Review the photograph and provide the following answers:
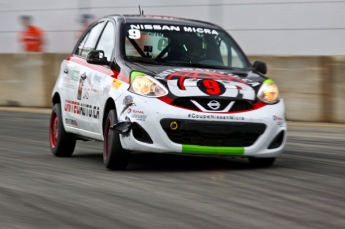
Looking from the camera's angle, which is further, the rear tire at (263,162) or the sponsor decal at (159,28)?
the sponsor decal at (159,28)

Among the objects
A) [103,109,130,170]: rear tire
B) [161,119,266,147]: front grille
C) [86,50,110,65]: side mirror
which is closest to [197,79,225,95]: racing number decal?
[161,119,266,147]: front grille

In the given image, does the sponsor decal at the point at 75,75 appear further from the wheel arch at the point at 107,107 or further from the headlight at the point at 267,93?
the headlight at the point at 267,93

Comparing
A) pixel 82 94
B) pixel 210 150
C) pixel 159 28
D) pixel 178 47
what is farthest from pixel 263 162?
pixel 82 94

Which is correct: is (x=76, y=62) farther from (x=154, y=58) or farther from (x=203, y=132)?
(x=203, y=132)

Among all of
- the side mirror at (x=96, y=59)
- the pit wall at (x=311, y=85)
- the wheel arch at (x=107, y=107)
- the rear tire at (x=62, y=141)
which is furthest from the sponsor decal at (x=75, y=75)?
the pit wall at (x=311, y=85)

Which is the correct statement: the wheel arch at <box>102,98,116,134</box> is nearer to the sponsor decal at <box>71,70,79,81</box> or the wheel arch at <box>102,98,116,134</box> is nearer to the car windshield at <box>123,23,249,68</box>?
the car windshield at <box>123,23,249,68</box>

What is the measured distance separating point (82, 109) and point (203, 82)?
1780 millimetres

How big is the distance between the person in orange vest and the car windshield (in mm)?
11346

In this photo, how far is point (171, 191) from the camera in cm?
770

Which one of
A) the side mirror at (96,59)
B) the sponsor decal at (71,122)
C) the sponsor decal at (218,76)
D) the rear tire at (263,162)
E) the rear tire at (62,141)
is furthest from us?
the rear tire at (62,141)

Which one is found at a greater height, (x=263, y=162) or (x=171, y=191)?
(x=171, y=191)

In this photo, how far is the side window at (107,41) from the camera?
10047 millimetres

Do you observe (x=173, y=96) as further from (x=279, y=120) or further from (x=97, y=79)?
(x=97, y=79)

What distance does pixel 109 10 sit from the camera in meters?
20.3
